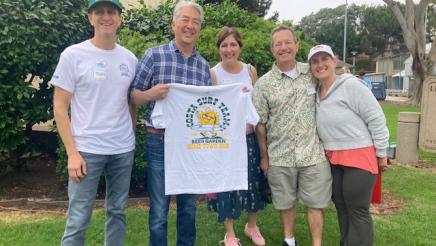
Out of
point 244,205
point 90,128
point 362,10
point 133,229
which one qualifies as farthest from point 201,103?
point 362,10

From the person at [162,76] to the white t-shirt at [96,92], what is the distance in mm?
159

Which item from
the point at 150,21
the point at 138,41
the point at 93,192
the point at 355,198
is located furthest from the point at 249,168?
the point at 150,21

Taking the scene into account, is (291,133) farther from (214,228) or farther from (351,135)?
(214,228)

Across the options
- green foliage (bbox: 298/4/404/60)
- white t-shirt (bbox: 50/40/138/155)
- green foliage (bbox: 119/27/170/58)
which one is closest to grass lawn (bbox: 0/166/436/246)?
white t-shirt (bbox: 50/40/138/155)

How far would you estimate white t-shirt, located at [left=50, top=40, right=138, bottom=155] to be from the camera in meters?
3.04

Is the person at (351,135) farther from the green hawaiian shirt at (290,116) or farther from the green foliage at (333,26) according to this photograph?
the green foliage at (333,26)

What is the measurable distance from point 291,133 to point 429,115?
17.0 feet

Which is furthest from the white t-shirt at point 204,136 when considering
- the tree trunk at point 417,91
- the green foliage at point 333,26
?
the green foliage at point 333,26

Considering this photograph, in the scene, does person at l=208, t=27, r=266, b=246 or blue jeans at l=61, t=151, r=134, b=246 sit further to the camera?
person at l=208, t=27, r=266, b=246

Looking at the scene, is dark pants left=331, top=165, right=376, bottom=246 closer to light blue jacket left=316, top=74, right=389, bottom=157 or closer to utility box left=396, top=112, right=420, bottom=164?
light blue jacket left=316, top=74, right=389, bottom=157

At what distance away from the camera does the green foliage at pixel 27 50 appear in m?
5.38

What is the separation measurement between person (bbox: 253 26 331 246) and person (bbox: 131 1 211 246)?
65 centimetres

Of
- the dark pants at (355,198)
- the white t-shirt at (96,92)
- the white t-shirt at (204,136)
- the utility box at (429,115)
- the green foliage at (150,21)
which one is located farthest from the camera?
the utility box at (429,115)

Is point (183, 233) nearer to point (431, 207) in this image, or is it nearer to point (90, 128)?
point (90, 128)
